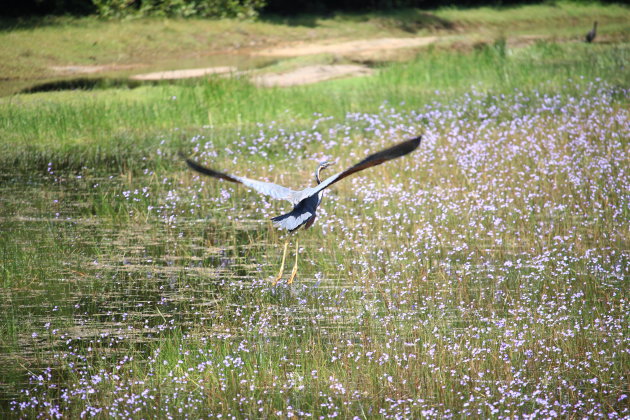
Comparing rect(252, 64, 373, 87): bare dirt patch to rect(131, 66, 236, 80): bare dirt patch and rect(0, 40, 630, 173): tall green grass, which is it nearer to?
rect(0, 40, 630, 173): tall green grass

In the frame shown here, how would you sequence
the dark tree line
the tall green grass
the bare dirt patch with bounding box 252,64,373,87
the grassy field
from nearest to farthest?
the grassy field < the tall green grass < the bare dirt patch with bounding box 252,64,373,87 < the dark tree line

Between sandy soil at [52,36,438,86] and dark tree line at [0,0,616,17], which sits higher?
dark tree line at [0,0,616,17]

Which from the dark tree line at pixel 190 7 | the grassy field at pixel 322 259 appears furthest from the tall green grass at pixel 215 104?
the dark tree line at pixel 190 7

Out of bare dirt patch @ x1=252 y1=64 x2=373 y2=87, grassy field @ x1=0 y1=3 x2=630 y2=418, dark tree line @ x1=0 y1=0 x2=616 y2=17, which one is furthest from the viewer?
dark tree line @ x1=0 y1=0 x2=616 y2=17

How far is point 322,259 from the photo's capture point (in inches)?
281

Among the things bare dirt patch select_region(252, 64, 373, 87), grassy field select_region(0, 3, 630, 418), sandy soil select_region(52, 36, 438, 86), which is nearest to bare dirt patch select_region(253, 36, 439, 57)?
sandy soil select_region(52, 36, 438, 86)

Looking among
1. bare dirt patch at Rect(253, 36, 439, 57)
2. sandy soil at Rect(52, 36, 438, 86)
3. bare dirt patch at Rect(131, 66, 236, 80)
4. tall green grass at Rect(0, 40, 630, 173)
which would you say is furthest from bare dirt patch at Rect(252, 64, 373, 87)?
bare dirt patch at Rect(253, 36, 439, 57)

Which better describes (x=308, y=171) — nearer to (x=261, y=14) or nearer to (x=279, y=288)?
(x=279, y=288)

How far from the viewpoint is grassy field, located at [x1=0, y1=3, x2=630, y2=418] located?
483cm

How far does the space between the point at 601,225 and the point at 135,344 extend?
4394 mm

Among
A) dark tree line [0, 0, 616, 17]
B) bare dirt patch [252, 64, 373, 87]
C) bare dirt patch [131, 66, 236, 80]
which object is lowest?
bare dirt patch [252, 64, 373, 87]

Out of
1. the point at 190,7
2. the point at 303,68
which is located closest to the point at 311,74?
the point at 303,68

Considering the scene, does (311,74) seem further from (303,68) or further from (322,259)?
(322,259)

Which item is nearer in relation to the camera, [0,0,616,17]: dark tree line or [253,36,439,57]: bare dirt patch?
[0,0,616,17]: dark tree line
